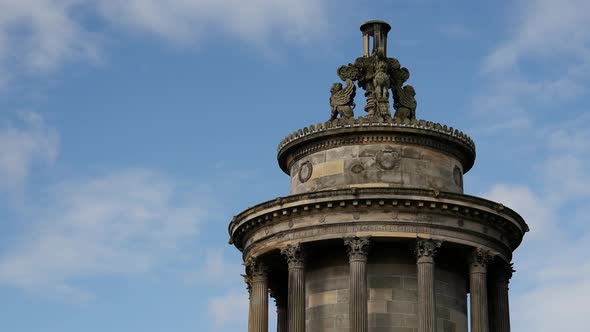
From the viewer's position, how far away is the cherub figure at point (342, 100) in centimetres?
6116

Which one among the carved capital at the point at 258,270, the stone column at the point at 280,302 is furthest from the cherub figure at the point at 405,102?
the stone column at the point at 280,302

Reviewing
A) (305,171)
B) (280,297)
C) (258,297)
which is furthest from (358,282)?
(280,297)

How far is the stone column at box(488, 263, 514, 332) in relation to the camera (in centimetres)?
5919

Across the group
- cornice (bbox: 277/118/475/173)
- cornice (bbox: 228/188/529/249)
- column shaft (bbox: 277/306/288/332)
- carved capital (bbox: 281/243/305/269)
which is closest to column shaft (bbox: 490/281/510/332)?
cornice (bbox: 228/188/529/249)

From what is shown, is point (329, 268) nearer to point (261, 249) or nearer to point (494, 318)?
point (261, 249)

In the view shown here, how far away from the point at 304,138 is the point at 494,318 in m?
11.4

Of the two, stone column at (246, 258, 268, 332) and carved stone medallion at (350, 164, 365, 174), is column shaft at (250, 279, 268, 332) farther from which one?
carved stone medallion at (350, 164, 365, 174)

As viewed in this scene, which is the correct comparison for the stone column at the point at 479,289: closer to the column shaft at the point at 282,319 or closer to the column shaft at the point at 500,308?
the column shaft at the point at 500,308

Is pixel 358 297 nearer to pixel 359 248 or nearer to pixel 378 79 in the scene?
pixel 359 248

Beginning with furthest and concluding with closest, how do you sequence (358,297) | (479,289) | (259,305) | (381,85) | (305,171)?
(381,85) < (305,171) < (259,305) < (479,289) < (358,297)

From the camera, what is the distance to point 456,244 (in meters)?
56.9

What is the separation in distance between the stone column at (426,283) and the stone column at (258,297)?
7042mm

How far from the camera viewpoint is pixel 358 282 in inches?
2194

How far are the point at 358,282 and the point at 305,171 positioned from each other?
22.5 feet
